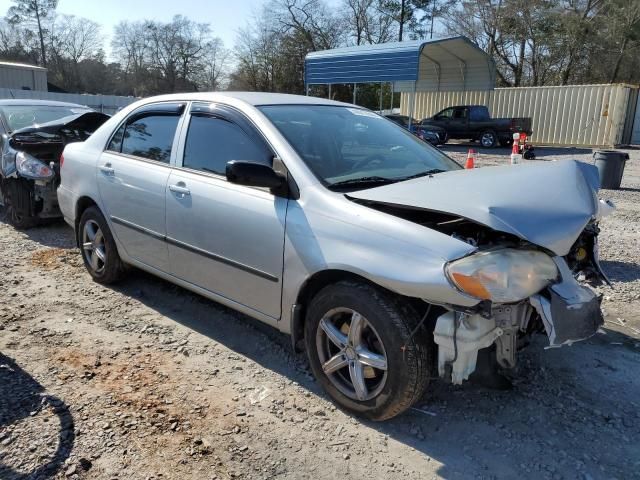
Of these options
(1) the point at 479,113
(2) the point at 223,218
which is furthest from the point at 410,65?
(2) the point at 223,218

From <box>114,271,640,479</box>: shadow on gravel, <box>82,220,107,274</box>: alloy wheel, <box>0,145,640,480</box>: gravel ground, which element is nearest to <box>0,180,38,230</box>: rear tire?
<box>82,220,107,274</box>: alloy wheel

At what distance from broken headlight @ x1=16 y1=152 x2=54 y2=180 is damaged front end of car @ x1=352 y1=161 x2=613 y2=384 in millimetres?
5172

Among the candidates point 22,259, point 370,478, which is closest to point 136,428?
point 370,478

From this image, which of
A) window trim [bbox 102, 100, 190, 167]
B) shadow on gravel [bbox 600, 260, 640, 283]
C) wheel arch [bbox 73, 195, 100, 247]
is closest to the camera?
window trim [bbox 102, 100, 190, 167]

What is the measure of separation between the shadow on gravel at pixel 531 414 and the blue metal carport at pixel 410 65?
17.8 m

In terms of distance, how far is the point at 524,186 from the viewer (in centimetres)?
282

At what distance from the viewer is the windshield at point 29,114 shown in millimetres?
7406

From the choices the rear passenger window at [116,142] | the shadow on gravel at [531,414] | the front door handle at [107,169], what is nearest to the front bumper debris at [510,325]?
the shadow on gravel at [531,414]

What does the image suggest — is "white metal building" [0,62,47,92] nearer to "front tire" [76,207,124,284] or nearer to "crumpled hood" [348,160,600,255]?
"front tire" [76,207,124,284]

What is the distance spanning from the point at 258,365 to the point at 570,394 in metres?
1.97

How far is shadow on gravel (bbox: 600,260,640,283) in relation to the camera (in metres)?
5.14

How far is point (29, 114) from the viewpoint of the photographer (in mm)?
7703

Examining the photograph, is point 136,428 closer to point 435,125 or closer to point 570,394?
point 570,394

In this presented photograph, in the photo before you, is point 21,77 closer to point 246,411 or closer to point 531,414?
point 246,411
